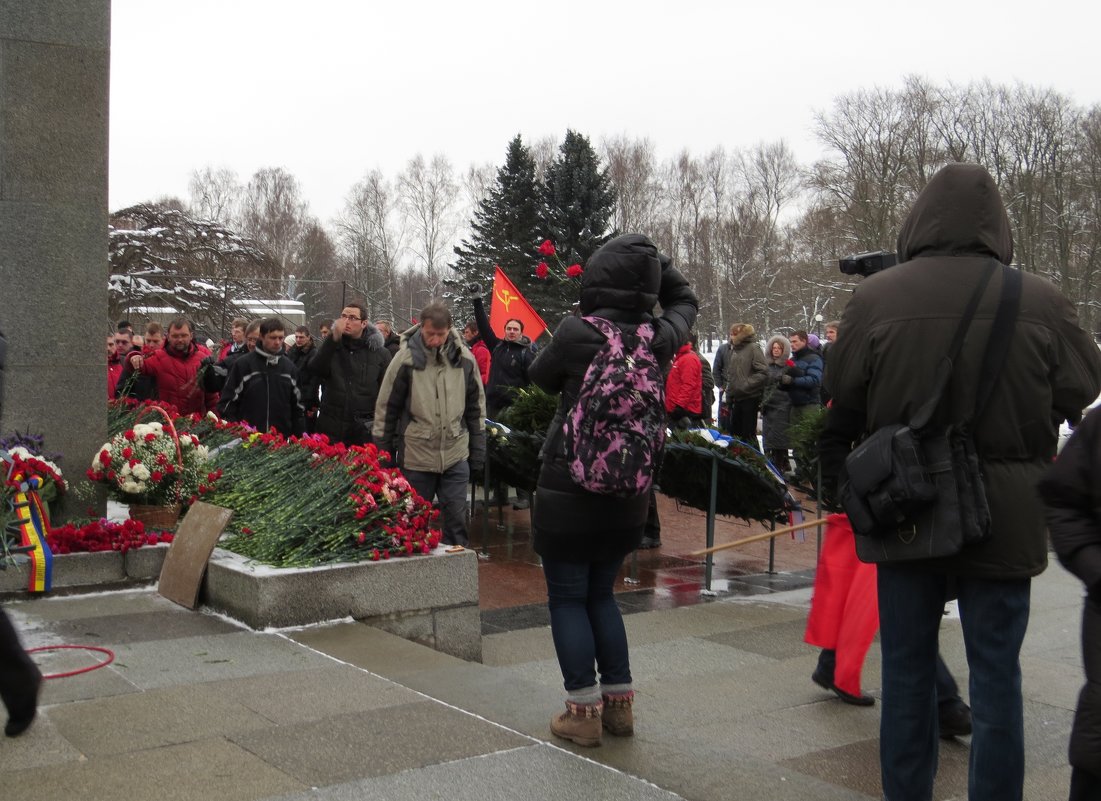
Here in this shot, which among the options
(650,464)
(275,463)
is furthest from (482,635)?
(650,464)

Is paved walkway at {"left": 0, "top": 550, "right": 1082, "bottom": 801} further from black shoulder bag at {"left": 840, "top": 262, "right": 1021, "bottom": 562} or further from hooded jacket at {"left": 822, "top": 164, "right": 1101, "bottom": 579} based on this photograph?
hooded jacket at {"left": 822, "top": 164, "right": 1101, "bottom": 579}

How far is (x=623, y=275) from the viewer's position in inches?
176

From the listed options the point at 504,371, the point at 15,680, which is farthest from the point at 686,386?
the point at 15,680

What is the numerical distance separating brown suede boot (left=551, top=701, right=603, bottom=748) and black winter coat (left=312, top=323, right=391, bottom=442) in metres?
6.46

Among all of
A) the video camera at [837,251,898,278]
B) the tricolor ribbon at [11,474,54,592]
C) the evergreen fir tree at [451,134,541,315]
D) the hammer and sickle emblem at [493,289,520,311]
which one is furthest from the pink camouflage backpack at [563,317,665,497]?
the evergreen fir tree at [451,134,541,315]

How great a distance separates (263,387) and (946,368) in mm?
7843

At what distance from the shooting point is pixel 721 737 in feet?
15.9

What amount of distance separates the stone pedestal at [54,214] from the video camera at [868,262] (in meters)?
4.70

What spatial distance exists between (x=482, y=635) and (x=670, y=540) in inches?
161

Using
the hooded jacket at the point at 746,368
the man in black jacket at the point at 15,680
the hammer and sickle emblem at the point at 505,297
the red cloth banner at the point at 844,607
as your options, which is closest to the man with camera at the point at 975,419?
the red cloth banner at the point at 844,607

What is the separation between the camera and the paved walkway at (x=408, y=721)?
3.90m

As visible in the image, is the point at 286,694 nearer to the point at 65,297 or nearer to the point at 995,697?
the point at 995,697

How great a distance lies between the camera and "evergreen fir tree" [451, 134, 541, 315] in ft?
134

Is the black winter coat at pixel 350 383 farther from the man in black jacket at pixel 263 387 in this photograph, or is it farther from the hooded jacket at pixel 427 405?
the hooded jacket at pixel 427 405
